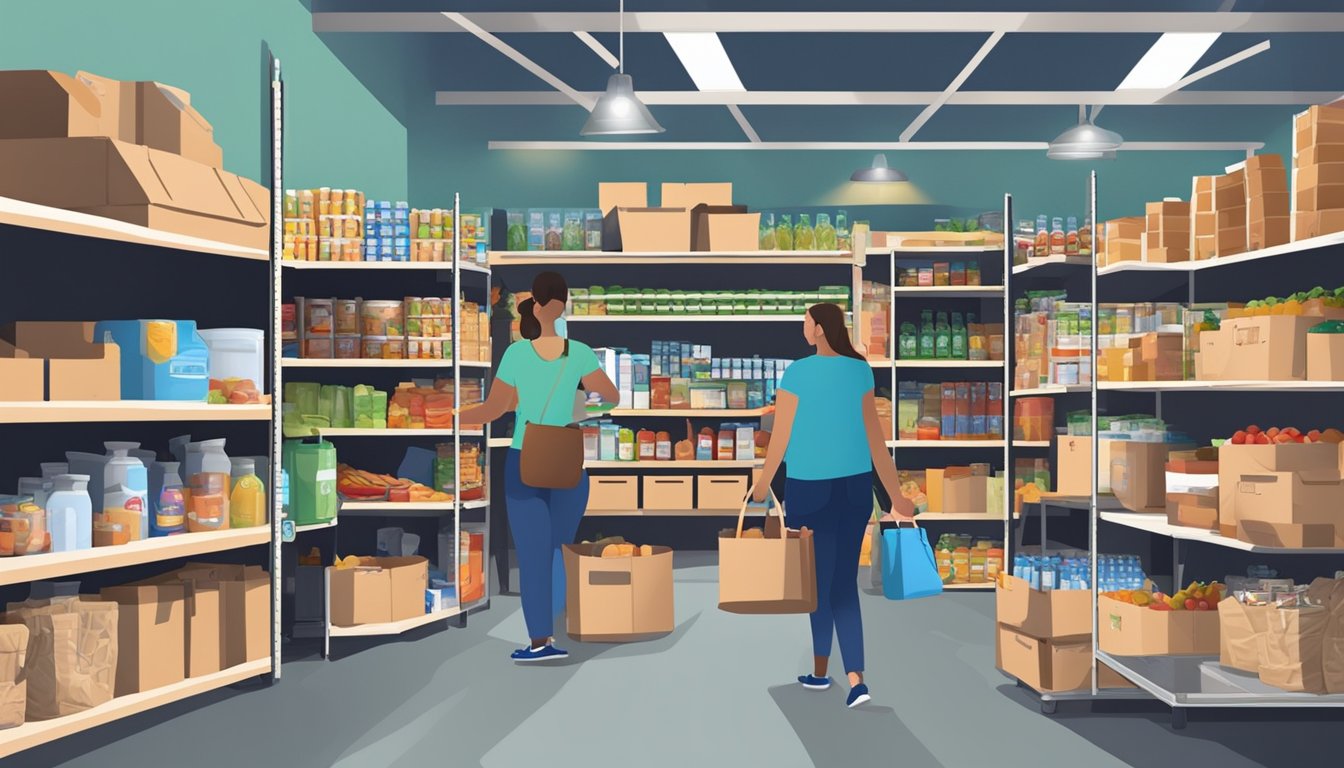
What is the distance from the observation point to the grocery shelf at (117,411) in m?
3.63

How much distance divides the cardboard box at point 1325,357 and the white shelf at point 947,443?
14.9 feet

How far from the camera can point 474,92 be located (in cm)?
1279

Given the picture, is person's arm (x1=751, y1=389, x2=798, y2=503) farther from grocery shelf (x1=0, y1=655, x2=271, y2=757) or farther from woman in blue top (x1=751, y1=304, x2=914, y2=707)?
grocery shelf (x1=0, y1=655, x2=271, y2=757)

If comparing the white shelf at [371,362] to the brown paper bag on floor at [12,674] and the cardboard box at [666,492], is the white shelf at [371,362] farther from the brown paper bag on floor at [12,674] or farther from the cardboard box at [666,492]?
the brown paper bag on floor at [12,674]

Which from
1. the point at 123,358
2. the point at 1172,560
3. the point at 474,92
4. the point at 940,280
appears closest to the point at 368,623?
the point at 123,358

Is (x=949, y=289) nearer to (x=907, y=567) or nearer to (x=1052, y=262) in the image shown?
(x=1052, y=262)

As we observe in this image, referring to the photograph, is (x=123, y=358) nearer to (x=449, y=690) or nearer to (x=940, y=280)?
(x=449, y=690)

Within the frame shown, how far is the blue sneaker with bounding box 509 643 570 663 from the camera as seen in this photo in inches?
239

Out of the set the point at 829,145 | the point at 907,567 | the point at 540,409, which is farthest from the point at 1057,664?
the point at 829,145

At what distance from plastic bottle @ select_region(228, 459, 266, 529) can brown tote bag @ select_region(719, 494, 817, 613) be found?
6.24 ft

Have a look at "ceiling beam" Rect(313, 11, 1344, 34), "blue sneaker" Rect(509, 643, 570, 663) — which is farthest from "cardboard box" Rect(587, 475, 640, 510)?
"ceiling beam" Rect(313, 11, 1344, 34)

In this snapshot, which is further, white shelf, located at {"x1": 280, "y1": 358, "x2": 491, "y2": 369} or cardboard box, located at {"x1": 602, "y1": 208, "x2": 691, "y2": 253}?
cardboard box, located at {"x1": 602, "y1": 208, "x2": 691, "y2": 253}

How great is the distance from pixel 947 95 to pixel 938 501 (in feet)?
16.6

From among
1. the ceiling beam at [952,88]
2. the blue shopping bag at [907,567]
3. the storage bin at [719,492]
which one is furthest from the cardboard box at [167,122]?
the ceiling beam at [952,88]
